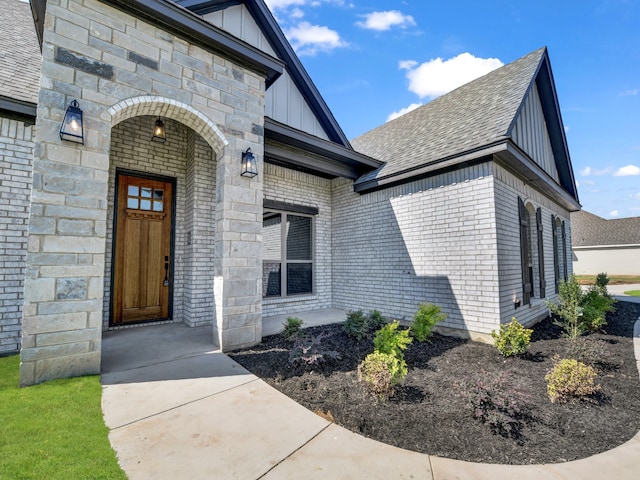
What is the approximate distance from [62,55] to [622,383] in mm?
7462

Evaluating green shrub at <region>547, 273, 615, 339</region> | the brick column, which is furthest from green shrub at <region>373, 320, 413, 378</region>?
green shrub at <region>547, 273, 615, 339</region>

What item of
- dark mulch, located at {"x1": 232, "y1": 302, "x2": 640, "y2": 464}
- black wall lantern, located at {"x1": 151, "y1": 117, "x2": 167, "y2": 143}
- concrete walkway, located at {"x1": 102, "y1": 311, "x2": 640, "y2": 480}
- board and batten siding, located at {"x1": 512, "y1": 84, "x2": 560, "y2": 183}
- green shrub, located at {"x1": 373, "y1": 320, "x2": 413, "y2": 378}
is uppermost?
board and batten siding, located at {"x1": 512, "y1": 84, "x2": 560, "y2": 183}

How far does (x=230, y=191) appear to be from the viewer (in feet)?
14.1

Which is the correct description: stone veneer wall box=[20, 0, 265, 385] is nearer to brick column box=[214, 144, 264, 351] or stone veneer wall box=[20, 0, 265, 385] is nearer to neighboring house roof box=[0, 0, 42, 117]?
brick column box=[214, 144, 264, 351]

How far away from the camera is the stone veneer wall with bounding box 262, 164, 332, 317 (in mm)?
6898

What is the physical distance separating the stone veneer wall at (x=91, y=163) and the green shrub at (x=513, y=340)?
385 centimetres

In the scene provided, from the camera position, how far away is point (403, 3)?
608cm

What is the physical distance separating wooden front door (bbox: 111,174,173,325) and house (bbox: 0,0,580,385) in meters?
0.03

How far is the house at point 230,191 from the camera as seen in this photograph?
314cm

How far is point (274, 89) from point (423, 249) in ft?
16.2

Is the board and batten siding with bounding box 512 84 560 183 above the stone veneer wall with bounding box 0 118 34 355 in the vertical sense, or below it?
above

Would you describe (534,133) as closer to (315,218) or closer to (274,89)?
(315,218)

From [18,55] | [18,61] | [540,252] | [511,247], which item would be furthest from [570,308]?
[18,55]

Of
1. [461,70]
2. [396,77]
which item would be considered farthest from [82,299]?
[461,70]
